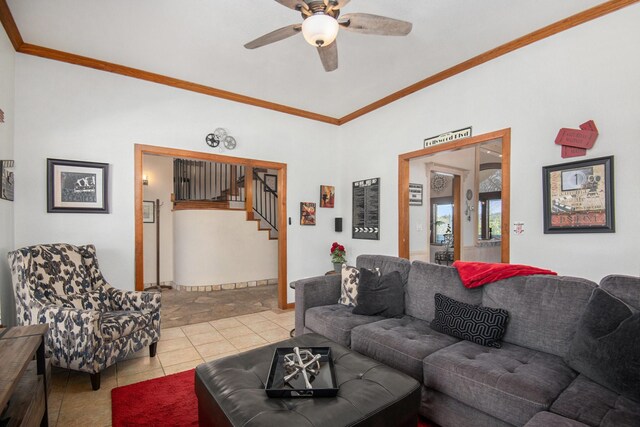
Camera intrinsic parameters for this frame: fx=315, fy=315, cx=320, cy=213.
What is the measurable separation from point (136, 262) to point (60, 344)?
4.27 feet

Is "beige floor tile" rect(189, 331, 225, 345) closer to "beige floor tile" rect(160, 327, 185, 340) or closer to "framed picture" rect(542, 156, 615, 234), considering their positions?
"beige floor tile" rect(160, 327, 185, 340)

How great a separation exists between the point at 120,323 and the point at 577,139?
4041mm

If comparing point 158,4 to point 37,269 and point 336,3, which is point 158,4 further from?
point 37,269

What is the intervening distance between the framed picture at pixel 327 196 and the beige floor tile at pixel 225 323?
2.14 m

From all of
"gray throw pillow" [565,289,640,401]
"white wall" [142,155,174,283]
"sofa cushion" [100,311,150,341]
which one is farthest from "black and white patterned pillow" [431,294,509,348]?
"white wall" [142,155,174,283]

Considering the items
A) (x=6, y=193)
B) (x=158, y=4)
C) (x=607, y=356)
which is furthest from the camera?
(x=6, y=193)

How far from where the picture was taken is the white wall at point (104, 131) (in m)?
3.09

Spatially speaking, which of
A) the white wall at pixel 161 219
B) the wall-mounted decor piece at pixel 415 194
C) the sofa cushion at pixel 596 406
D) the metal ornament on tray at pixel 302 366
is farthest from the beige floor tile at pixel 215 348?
the white wall at pixel 161 219

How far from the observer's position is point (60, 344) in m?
2.34

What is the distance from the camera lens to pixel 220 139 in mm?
4180

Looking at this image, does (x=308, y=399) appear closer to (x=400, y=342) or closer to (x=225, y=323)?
(x=400, y=342)

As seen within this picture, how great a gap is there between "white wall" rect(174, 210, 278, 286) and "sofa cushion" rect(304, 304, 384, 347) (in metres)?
3.48

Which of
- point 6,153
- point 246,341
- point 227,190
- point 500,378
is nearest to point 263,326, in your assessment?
point 246,341

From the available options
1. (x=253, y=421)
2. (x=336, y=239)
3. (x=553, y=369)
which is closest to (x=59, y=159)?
(x=253, y=421)
